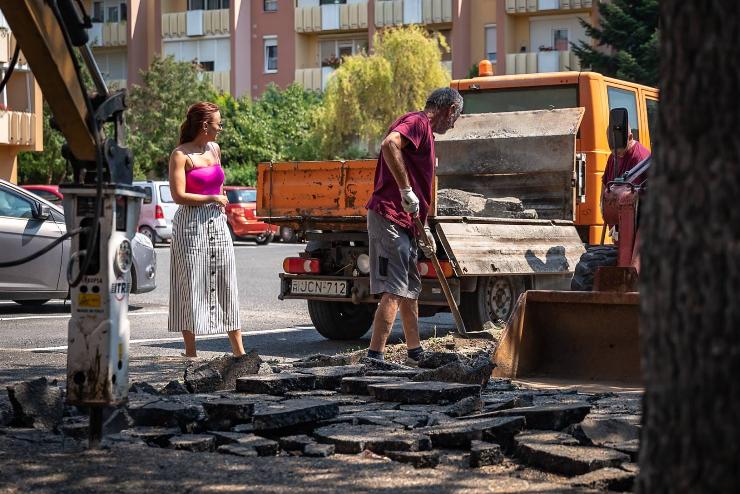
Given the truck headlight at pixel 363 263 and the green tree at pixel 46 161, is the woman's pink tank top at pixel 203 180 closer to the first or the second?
the truck headlight at pixel 363 263

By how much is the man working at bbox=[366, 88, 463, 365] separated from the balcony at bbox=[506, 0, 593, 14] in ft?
146

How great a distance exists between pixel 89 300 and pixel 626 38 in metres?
35.9

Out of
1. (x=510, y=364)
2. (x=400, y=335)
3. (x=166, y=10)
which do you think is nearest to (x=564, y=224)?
(x=400, y=335)

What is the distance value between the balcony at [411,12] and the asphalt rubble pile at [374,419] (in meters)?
48.9

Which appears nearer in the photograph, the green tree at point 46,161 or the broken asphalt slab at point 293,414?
the broken asphalt slab at point 293,414

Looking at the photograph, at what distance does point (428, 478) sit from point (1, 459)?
1.83m

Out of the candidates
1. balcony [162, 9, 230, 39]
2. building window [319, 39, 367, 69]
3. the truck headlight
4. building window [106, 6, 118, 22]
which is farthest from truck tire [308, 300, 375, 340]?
building window [106, 6, 118, 22]

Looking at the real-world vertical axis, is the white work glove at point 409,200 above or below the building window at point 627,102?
below

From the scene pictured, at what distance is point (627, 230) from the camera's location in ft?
31.9

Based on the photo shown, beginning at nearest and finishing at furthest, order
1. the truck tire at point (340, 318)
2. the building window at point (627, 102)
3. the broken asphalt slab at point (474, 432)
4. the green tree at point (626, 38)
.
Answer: the broken asphalt slab at point (474, 432) → the truck tire at point (340, 318) → the building window at point (627, 102) → the green tree at point (626, 38)

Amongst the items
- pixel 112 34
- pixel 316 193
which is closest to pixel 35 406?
pixel 316 193

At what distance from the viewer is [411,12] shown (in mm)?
56969

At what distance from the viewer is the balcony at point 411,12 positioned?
184ft

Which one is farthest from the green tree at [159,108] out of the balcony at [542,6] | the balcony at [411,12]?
the balcony at [542,6]
